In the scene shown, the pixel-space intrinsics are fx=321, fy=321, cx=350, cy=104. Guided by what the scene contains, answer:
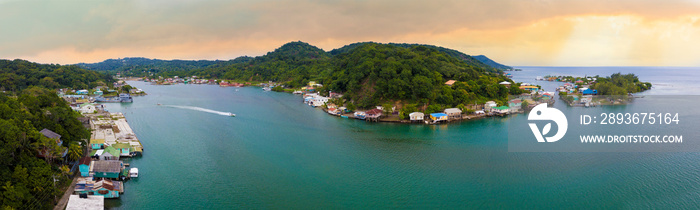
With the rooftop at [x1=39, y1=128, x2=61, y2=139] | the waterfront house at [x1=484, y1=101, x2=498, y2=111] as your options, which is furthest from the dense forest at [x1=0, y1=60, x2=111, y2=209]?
the waterfront house at [x1=484, y1=101, x2=498, y2=111]

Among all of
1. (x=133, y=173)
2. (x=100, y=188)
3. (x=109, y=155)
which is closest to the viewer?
(x=100, y=188)

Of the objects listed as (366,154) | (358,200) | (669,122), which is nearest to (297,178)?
(358,200)

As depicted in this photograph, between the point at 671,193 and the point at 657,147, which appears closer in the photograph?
the point at 671,193

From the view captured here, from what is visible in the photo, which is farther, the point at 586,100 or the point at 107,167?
the point at 586,100

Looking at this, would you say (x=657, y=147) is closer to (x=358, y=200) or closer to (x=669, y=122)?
(x=669, y=122)

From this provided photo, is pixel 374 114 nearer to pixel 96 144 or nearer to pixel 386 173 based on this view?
pixel 386 173

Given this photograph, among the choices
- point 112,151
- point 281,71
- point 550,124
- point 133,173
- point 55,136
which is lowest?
point 133,173

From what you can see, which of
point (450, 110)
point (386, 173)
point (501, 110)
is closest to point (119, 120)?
point (386, 173)
